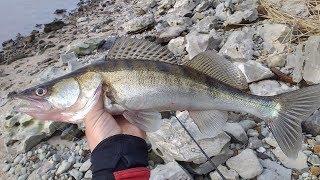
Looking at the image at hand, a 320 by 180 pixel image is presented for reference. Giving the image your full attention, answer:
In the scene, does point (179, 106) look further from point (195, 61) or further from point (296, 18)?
point (296, 18)

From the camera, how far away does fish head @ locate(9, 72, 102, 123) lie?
2988 mm

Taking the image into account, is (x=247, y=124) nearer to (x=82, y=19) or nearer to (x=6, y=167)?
(x=6, y=167)

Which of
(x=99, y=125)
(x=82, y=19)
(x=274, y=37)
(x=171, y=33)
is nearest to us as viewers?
(x=99, y=125)

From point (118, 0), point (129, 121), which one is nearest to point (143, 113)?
point (129, 121)

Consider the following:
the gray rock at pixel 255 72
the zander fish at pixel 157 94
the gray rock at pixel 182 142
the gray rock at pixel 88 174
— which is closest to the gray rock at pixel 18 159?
the gray rock at pixel 88 174

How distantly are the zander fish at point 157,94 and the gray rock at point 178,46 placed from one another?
332 centimetres

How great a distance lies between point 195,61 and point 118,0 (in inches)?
452

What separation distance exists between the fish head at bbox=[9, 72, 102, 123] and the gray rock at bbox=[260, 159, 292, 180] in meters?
1.94

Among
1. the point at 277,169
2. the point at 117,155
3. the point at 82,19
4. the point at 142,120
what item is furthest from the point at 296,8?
the point at 82,19

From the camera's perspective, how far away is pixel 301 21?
570 centimetres

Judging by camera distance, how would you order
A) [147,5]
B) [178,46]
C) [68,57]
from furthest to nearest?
[147,5] < [68,57] < [178,46]

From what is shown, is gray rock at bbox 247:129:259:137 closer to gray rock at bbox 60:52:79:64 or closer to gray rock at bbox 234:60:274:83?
gray rock at bbox 234:60:274:83

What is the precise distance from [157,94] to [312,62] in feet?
8.14

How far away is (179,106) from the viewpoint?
10.5 ft
